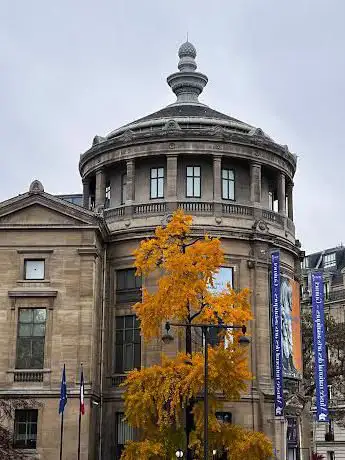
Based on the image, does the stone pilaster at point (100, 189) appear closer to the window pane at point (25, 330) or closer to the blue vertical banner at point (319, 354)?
the window pane at point (25, 330)

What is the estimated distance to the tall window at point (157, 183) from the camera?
51.5 metres

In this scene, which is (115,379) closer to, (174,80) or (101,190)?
(101,190)

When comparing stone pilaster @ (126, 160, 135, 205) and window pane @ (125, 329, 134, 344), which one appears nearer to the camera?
window pane @ (125, 329, 134, 344)

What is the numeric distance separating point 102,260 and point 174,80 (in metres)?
18.7

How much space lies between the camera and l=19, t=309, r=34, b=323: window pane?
45750 millimetres

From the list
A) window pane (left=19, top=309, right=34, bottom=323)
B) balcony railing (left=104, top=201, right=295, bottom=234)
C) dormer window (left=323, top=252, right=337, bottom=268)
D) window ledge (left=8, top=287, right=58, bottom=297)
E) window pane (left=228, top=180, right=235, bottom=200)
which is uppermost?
dormer window (left=323, top=252, right=337, bottom=268)

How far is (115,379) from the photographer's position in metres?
48.1

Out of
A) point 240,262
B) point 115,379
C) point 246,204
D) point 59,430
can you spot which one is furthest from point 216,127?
point 59,430

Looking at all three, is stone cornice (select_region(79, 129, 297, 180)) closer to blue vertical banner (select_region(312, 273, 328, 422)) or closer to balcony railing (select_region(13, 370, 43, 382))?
blue vertical banner (select_region(312, 273, 328, 422))

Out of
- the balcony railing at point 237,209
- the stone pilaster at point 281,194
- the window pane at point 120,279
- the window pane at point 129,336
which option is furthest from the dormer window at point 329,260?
the window pane at point 129,336

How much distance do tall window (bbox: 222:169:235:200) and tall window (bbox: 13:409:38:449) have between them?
58.4 feet

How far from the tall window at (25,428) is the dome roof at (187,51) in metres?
31.2

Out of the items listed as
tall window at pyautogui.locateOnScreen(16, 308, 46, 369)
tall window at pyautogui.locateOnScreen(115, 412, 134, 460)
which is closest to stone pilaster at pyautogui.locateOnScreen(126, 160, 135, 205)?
tall window at pyautogui.locateOnScreen(16, 308, 46, 369)

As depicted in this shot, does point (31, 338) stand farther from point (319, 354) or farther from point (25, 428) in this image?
point (319, 354)
